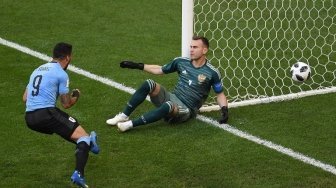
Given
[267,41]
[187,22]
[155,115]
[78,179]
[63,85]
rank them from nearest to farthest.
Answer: [78,179] < [63,85] < [155,115] < [187,22] < [267,41]

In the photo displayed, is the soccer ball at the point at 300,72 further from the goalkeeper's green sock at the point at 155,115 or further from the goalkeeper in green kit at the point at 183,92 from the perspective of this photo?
the goalkeeper's green sock at the point at 155,115

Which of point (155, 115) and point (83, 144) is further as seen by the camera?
point (155, 115)

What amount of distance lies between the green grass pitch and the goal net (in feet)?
1.59

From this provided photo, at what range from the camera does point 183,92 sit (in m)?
7.96

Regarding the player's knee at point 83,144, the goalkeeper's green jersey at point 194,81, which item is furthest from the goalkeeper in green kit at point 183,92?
the player's knee at point 83,144

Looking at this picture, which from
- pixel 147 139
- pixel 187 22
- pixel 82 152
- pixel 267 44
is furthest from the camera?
pixel 267 44

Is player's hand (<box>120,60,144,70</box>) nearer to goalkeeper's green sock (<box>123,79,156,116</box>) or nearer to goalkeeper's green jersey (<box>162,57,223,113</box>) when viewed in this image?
goalkeeper's green sock (<box>123,79,156,116</box>)

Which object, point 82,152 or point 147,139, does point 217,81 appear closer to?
point 147,139

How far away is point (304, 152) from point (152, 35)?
4622 mm

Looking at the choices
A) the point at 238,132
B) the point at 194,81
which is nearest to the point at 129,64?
the point at 194,81

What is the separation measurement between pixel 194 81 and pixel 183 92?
19 cm

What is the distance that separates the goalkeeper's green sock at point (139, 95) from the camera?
7766 millimetres

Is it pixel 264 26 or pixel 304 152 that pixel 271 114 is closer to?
pixel 304 152

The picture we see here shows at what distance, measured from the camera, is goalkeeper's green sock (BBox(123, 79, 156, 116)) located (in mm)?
7766
